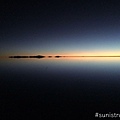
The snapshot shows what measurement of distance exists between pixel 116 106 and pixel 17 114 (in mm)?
2136

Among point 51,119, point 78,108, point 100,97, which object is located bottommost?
point 51,119

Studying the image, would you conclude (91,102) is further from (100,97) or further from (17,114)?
(17,114)

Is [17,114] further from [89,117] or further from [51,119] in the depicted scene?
[89,117]

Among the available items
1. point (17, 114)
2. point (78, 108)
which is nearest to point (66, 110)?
point (78, 108)

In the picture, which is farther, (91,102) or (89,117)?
(91,102)

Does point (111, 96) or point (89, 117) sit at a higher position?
point (111, 96)

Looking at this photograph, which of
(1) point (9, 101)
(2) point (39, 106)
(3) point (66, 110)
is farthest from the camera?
(1) point (9, 101)

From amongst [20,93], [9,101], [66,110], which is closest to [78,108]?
[66,110]

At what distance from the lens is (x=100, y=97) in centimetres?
575

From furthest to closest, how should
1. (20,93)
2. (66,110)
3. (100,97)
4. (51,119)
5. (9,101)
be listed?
(20,93) < (100,97) < (9,101) < (66,110) < (51,119)

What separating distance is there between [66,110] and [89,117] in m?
0.55

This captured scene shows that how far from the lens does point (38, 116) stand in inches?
166

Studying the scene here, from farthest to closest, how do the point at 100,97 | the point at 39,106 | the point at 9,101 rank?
the point at 100,97 < the point at 9,101 < the point at 39,106

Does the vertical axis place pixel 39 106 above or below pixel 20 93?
below
